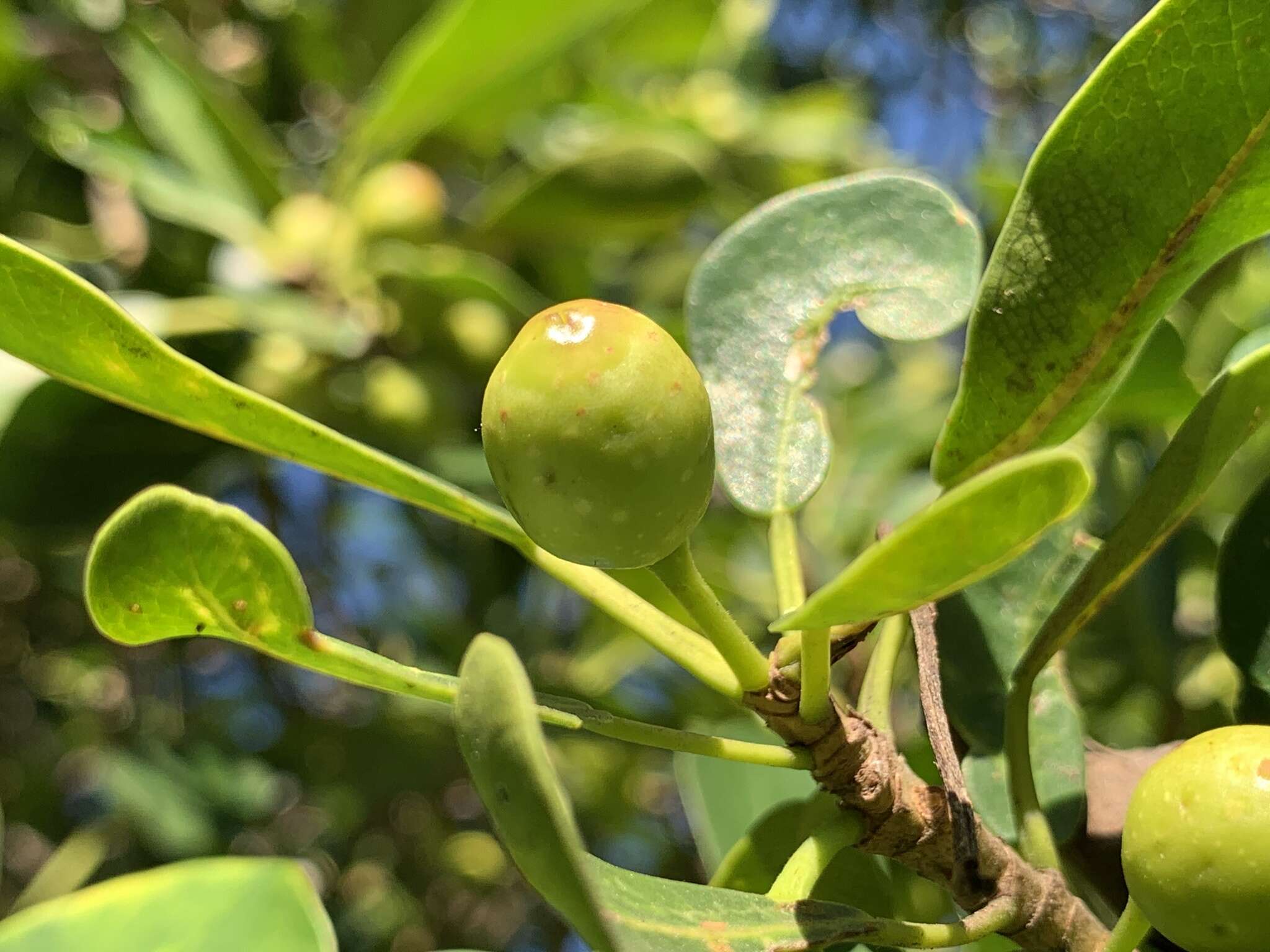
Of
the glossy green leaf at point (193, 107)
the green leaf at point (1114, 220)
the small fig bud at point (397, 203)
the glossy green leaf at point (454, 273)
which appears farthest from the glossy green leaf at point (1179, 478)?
the glossy green leaf at point (193, 107)

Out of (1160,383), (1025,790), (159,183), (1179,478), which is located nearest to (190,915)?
(1025,790)

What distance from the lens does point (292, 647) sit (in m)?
0.62

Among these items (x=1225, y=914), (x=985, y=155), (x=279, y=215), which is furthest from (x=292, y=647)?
(x=985, y=155)

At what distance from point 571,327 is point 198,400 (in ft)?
0.73

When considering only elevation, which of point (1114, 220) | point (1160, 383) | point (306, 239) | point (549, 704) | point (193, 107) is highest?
point (1114, 220)

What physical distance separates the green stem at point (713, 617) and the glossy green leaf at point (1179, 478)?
0.18 m

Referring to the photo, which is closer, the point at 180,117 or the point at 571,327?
the point at 571,327

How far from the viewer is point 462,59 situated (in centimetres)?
155

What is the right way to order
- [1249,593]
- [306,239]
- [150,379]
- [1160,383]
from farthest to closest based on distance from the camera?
[306,239] → [1160,383] → [1249,593] → [150,379]

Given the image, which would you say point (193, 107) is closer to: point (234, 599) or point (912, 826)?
point (234, 599)

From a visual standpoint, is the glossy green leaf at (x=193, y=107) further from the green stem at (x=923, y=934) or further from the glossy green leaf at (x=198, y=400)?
the green stem at (x=923, y=934)

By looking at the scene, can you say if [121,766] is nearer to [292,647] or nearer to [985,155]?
[292,647]

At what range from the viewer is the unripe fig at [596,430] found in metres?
0.50

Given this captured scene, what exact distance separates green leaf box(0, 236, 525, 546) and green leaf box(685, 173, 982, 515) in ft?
0.59
